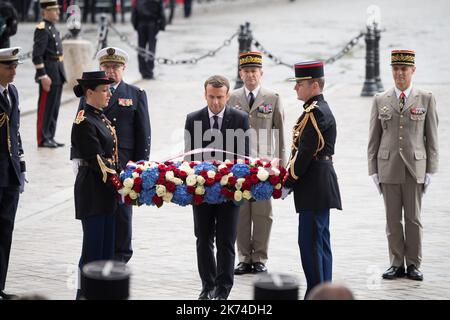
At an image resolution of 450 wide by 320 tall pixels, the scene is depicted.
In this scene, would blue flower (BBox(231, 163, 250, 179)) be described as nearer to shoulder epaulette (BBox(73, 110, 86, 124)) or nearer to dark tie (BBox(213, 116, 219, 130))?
dark tie (BBox(213, 116, 219, 130))

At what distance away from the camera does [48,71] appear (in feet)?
55.5

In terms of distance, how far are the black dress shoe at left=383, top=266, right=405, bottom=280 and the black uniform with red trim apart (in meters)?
7.90

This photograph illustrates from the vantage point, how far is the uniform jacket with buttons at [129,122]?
388 inches

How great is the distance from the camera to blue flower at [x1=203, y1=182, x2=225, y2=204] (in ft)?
28.0

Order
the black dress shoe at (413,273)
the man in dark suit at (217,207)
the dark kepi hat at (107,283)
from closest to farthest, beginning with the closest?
1. the dark kepi hat at (107,283)
2. the man in dark suit at (217,207)
3. the black dress shoe at (413,273)

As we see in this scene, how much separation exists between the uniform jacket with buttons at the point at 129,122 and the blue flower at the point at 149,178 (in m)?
1.25

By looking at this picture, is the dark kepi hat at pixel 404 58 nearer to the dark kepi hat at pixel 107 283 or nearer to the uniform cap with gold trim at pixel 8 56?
the uniform cap with gold trim at pixel 8 56

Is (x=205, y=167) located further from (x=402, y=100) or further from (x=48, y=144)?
(x=48, y=144)

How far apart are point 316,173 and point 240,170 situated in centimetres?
61

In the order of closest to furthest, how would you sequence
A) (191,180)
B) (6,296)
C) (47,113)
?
A: 1. (191,180)
2. (6,296)
3. (47,113)

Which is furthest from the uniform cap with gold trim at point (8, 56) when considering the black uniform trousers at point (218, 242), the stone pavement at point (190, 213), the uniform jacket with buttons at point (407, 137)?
the uniform jacket with buttons at point (407, 137)

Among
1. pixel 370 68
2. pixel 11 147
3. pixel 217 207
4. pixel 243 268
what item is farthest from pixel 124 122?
pixel 370 68

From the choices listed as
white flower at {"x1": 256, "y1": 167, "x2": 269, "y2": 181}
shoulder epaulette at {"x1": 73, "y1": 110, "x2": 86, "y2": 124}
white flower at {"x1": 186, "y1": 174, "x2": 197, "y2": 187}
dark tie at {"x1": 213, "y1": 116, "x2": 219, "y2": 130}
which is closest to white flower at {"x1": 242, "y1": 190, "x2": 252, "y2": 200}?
white flower at {"x1": 256, "y1": 167, "x2": 269, "y2": 181}

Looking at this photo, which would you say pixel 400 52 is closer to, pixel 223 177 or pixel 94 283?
pixel 223 177
